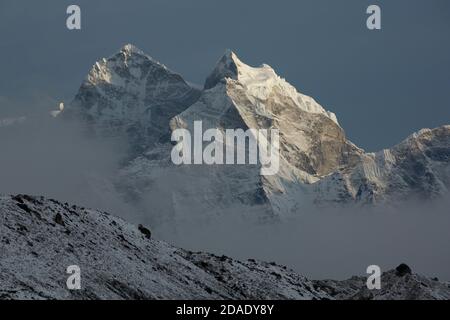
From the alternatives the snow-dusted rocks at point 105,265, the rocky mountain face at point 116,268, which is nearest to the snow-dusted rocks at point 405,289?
the rocky mountain face at point 116,268

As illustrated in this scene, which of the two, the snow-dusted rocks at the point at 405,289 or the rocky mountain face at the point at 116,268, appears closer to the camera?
the rocky mountain face at the point at 116,268

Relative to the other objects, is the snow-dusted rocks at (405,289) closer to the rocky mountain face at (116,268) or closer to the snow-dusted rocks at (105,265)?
the rocky mountain face at (116,268)

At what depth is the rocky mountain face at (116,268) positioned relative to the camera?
14462cm

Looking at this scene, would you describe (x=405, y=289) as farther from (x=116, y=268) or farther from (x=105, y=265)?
(x=105, y=265)

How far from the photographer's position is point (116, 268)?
158375 mm

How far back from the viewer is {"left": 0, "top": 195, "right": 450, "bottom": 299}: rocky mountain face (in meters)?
145

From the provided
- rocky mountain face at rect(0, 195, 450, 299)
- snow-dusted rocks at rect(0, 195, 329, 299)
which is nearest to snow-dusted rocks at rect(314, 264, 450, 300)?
A: rocky mountain face at rect(0, 195, 450, 299)

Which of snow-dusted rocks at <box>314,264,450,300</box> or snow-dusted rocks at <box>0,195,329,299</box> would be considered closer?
snow-dusted rocks at <box>0,195,329,299</box>

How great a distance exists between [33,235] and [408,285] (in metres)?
48.2

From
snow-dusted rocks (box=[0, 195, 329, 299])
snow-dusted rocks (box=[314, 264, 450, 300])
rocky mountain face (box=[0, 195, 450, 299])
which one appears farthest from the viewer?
snow-dusted rocks (box=[314, 264, 450, 300])

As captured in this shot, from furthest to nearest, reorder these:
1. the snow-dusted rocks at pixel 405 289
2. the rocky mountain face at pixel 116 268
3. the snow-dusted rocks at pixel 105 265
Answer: the snow-dusted rocks at pixel 405 289 < the rocky mountain face at pixel 116 268 < the snow-dusted rocks at pixel 105 265

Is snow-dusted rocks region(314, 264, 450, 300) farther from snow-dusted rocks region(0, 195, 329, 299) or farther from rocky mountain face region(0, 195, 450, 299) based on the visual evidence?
snow-dusted rocks region(0, 195, 329, 299)

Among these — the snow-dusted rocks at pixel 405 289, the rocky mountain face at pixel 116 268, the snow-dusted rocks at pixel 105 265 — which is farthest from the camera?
the snow-dusted rocks at pixel 405 289
